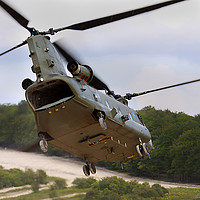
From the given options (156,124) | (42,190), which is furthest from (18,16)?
(156,124)

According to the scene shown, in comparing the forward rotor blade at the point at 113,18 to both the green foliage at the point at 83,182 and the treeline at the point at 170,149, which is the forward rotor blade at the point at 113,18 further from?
the treeline at the point at 170,149

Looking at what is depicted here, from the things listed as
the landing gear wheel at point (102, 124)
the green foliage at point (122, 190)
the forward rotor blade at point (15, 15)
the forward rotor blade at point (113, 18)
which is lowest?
the green foliage at point (122, 190)

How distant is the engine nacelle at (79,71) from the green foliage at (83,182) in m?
26.0

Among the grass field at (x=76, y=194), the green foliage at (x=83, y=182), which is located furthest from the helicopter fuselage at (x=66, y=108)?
the green foliage at (x=83, y=182)

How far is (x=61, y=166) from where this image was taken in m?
48.1

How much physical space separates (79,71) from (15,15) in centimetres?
403

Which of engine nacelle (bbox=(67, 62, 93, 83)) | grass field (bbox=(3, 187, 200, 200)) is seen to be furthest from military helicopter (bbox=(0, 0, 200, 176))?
grass field (bbox=(3, 187, 200, 200))

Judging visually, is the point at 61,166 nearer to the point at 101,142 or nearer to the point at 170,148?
the point at 170,148

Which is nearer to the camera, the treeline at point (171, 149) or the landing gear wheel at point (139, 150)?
the landing gear wheel at point (139, 150)

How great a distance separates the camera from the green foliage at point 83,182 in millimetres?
45731

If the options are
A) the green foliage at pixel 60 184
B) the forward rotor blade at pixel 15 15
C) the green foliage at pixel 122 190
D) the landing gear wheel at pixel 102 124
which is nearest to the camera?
the forward rotor blade at pixel 15 15

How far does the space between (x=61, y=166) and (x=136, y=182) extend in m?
8.79

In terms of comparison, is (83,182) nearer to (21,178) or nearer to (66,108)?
(21,178)

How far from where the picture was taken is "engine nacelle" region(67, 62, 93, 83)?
20.7 metres
